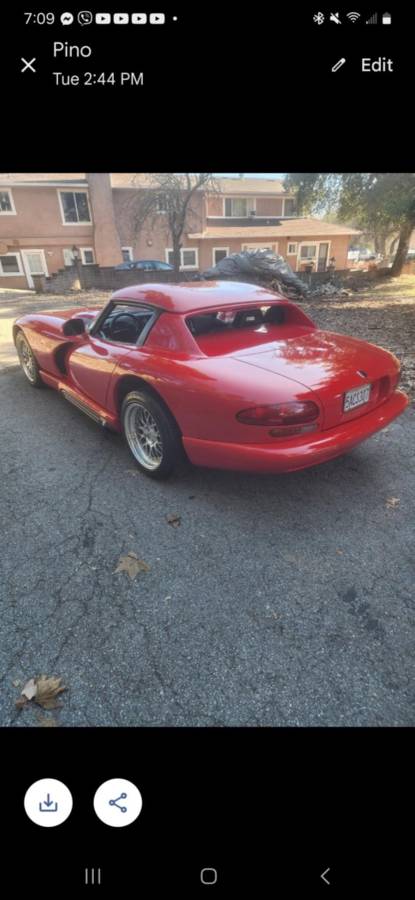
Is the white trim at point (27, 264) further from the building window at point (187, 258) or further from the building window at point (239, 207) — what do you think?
the building window at point (239, 207)

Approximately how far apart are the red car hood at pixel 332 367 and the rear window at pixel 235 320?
1.59 feet

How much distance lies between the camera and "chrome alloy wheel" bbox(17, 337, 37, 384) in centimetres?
510

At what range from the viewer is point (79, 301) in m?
16.3

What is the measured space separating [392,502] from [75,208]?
2640 cm

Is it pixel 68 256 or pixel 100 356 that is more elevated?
pixel 100 356

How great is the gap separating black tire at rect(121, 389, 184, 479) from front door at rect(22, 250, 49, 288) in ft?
79.3

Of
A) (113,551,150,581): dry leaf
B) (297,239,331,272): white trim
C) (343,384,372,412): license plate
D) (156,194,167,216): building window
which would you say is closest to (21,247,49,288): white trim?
(156,194,167,216): building window

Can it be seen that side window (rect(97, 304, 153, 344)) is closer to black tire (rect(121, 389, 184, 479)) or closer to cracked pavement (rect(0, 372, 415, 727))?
black tire (rect(121, 389, 184, 479))

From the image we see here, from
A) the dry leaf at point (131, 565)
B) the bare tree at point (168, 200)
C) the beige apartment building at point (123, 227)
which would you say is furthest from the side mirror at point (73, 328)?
the beige apartment building at point (123, 227)

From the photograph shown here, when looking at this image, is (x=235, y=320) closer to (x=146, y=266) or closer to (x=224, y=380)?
(x=224, y=380)

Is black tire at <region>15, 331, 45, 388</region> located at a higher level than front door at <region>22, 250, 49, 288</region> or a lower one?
higher

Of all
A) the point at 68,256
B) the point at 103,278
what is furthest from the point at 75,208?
the point at 103,278
